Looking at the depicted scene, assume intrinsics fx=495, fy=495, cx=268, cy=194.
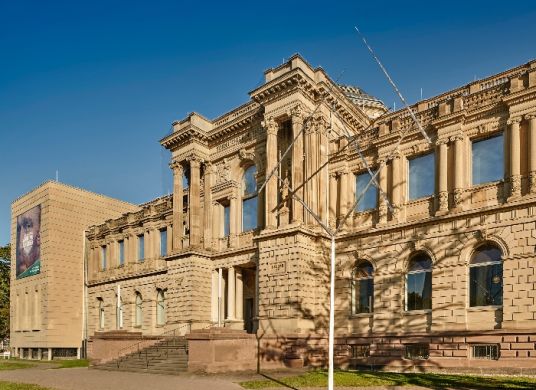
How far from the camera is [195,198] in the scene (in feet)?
118

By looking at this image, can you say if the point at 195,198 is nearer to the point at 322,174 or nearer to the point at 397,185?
the point at 322,174

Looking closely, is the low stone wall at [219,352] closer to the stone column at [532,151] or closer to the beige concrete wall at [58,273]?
the stone column at [532,151]

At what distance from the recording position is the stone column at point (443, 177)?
2491cm

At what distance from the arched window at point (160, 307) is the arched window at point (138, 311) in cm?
257

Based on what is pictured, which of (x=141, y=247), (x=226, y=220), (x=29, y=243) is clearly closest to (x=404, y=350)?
(x=226, y=220)

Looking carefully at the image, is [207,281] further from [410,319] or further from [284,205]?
[410,319]

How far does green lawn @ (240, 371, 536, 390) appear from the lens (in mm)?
17897

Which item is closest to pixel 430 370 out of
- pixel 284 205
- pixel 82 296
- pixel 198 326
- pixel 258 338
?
pixel 258 338

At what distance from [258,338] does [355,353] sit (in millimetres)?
5614

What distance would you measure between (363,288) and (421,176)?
6.94 m

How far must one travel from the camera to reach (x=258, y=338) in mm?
25312

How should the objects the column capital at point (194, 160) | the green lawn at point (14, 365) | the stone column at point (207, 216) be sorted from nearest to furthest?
the green lawn at point (14, 365), the stone column at point (207, 216), the column capital at point (194, 160)

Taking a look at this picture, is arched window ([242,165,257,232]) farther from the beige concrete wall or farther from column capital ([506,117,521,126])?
the beige concrete wall

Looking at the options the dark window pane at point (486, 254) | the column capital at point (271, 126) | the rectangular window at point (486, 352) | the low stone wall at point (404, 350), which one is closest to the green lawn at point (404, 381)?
the low stone wall at point (404, 350)
